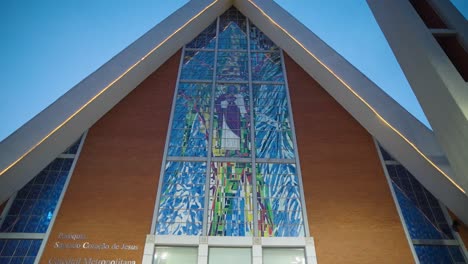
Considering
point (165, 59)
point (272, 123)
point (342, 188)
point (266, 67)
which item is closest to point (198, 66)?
point (165, 59)

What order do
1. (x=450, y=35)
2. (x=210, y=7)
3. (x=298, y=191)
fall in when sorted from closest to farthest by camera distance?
1. (x=450, y=35)
2. (x=298, y=191)
3. (x=210, y=7)

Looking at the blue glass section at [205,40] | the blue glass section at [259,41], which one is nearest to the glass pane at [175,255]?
the blue glass section at [205,40]

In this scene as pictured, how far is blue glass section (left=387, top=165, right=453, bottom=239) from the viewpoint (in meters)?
6.33

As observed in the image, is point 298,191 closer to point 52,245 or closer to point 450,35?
point 450,35

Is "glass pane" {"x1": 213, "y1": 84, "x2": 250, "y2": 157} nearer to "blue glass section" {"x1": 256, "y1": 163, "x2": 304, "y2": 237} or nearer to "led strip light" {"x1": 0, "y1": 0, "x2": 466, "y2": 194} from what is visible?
"blue glass section" {"x1": 256, "y1": 163, "x2": 304, "y2": 237}

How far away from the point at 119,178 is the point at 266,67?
191 inches

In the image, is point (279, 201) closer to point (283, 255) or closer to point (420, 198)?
point (283, 255)

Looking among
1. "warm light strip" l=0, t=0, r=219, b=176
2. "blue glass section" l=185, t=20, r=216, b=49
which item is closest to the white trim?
"blue glass section" l=185, t=20, r=216, b=49

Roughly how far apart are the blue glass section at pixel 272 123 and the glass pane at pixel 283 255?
6.73ft

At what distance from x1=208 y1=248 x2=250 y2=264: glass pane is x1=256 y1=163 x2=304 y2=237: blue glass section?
0.47m

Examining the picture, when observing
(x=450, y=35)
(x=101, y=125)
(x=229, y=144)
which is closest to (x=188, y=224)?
(x=229, y=144)

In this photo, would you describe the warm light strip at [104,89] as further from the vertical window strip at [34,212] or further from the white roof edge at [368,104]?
the white roof edge at [368,104]

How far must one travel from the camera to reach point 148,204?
642 cm

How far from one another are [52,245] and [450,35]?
7.26 metres
